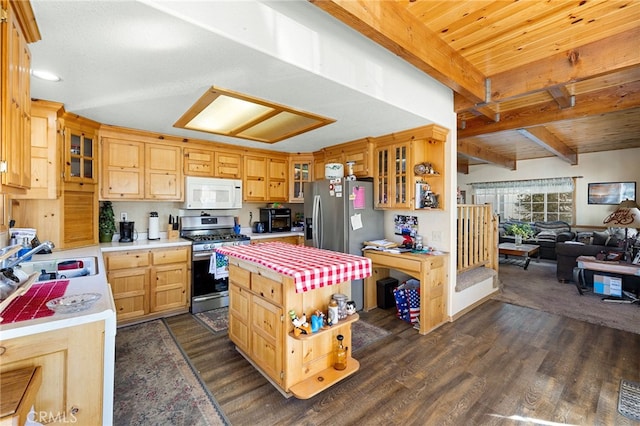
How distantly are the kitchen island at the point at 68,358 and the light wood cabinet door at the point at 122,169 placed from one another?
231cm

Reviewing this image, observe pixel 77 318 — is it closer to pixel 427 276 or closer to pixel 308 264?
pixel 308 264

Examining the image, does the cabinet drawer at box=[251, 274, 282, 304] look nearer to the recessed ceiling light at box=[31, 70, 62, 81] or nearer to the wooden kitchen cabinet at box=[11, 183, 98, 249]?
the recessed ceiling light at box=[31, 70, 62, 81]

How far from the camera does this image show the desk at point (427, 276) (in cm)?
305

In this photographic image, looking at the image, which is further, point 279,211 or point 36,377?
point 279,211

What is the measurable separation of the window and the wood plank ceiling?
4669 mm

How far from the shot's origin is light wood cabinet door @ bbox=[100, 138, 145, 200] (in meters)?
3.27

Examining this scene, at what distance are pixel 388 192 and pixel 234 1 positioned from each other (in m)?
2.73

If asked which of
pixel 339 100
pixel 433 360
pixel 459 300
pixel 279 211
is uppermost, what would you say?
pixel 339 100

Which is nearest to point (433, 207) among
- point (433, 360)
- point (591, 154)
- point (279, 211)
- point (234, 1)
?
point (433, 360)

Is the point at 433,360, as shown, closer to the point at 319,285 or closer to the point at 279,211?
the point at 319,285

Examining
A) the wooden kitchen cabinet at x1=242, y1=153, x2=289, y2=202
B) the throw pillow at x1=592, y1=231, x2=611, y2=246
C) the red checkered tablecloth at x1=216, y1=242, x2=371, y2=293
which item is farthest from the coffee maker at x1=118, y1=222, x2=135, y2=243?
the throw pillow at x1=592, y1=231, x2=611, y2=246

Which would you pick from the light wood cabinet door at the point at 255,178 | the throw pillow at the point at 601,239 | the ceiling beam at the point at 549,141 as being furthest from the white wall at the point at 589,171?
the light wood cabinet door at the point at 255,178

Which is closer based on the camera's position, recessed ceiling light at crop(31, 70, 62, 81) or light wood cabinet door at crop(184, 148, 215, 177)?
recessed ceiling light at crop(31, 70, 62, 81)

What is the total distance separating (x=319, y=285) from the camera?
1.87 m
